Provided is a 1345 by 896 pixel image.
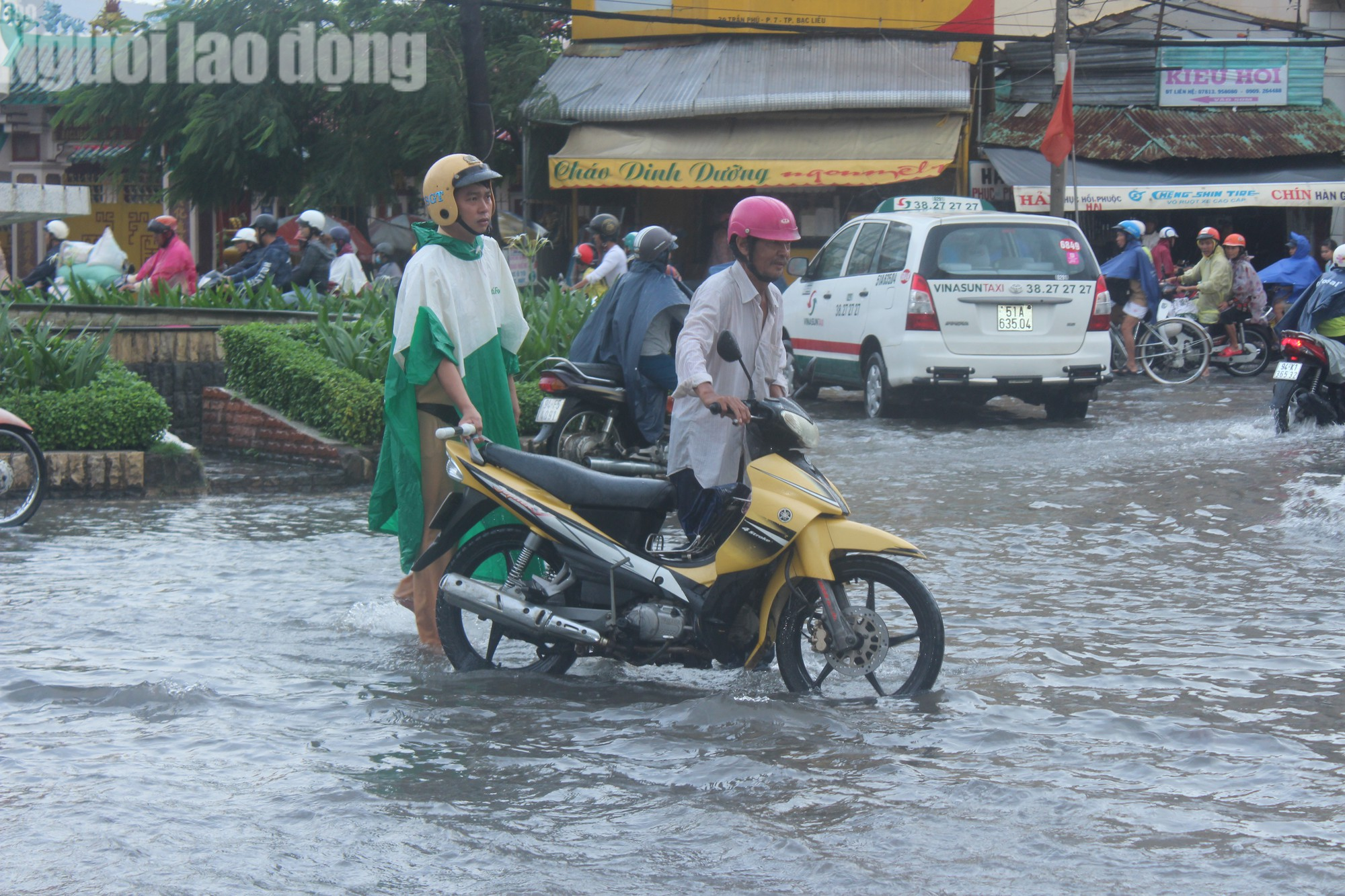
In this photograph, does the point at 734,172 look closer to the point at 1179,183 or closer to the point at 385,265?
the point at 1179,183

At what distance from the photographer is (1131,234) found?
17.2 metres

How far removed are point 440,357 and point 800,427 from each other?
58.0 inches

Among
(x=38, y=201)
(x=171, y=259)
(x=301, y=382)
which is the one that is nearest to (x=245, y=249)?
(x=171, y=259)

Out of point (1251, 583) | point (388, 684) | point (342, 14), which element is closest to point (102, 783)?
point (388, 684)

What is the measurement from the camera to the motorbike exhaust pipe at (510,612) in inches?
199

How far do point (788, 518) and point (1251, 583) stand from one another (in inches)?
119

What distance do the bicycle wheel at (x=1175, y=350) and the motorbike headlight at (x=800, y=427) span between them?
1290 cm

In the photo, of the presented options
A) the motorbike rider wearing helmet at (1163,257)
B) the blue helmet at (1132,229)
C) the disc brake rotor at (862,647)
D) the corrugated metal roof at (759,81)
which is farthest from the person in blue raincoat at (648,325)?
the corrugated metal roof at (759,81)

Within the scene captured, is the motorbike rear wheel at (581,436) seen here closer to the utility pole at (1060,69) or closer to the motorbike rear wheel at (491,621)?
the motorbike rear wheel at (491,621)

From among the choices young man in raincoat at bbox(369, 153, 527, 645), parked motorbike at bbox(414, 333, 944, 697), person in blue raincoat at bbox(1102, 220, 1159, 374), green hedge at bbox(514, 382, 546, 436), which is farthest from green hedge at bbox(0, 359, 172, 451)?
person in blue raincoat at bbox(1102, 220, 1159, 374)

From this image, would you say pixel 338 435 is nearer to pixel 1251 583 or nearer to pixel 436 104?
pixel 1251 583

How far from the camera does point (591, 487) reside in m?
5.09

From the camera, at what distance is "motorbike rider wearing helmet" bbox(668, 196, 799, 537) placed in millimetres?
5168

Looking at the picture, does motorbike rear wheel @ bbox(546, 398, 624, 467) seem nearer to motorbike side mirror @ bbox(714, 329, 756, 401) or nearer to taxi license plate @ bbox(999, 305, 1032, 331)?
motorbike side mirror @ bbox(714, 329, 756, 401)
